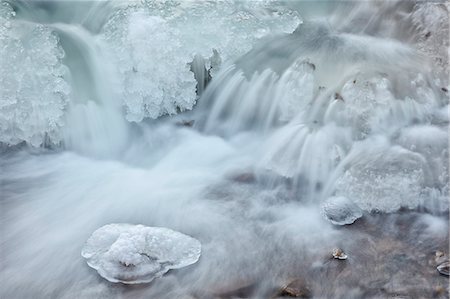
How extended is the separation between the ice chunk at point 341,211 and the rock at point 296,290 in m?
0.80

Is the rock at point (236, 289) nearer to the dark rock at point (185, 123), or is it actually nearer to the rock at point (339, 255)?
the rock at point (339, 255)

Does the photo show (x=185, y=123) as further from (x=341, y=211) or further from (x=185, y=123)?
(x=341, y=211)

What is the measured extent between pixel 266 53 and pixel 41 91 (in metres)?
2.50

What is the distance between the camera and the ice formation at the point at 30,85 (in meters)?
4.89

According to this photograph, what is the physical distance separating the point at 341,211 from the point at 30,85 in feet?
10.6

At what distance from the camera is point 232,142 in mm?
5328

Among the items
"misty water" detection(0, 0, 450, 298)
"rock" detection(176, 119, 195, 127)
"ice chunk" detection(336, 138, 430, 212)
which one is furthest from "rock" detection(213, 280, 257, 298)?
"rock" detection(176, 119, 195, 127)

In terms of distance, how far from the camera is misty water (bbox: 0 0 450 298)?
371 centimetres

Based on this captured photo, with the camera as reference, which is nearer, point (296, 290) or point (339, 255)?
point (296, 290)

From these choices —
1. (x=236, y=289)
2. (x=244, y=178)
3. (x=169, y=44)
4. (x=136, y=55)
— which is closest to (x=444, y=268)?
(x=236, y=289)

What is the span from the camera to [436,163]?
170 inches

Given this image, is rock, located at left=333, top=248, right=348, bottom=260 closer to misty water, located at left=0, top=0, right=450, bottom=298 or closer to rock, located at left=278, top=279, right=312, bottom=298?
misty water, located at left=0, top=0, right=450, bottom=298

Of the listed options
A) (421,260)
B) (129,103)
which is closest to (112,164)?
(129,103)

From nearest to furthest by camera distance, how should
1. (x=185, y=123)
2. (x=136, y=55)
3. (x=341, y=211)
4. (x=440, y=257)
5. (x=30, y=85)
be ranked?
1. (x=440, y=257)
2. (x=341, y=211)
3. (x=30, y=85)
4. (x=136, y=55)
5. (x=185, y=123)
